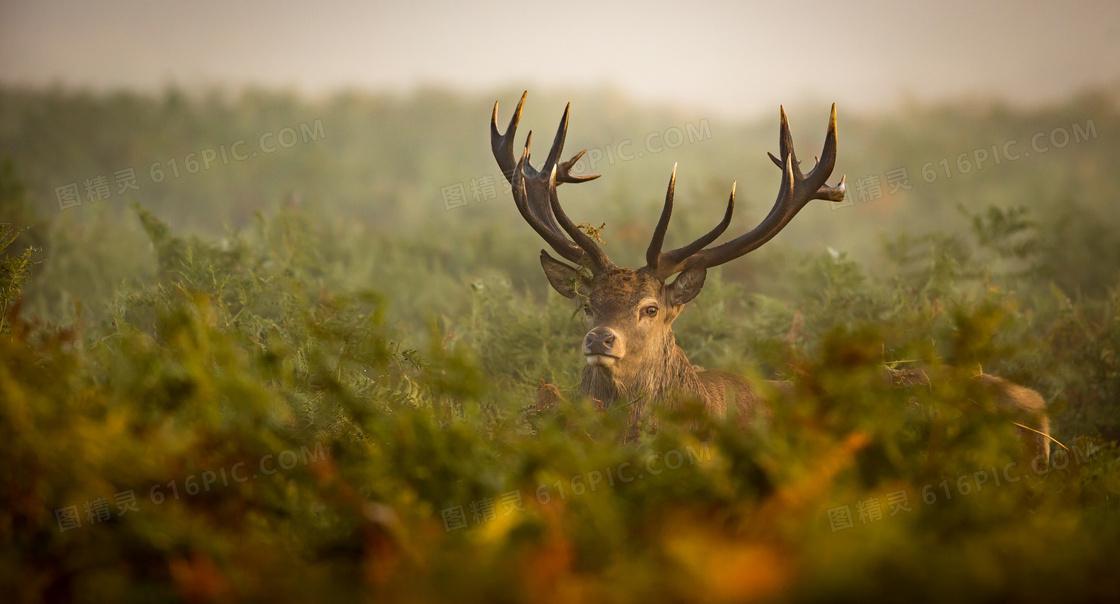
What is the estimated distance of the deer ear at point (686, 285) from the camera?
18.2 ft

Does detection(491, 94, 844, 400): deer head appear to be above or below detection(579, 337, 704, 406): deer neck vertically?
above

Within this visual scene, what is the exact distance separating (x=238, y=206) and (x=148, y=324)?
1342 cm

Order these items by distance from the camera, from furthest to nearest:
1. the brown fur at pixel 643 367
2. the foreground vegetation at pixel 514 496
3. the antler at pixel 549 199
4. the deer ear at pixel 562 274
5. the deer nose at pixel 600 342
A: the deer ear at pixel 562 274
the antler at pixel 549 199
the brown fur at pixel 643 367
the deer nose at pixel 600 342
the foreground vegetation at pixel 514 496

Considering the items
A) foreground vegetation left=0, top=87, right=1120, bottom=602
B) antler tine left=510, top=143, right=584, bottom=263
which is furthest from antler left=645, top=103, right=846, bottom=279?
foreground vegetation left=0, top=87, right=1120, bottom=602

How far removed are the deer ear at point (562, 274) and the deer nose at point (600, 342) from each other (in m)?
0.66

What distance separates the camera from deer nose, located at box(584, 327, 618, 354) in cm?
508

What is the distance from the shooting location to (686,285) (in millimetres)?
5574

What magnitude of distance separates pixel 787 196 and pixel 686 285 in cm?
89

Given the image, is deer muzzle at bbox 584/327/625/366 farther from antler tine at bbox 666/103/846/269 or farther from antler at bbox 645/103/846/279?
antler tine at bbox 666/103/846/269

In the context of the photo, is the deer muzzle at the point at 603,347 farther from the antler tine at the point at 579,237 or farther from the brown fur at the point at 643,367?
the antler tine at the point at 579,237

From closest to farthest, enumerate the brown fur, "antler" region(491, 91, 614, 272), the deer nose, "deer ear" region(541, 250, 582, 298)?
the deer nose, the brown fur, "antler" region(491, 91, 614, 272), "deer ear" region(541, 250, 582, 298)

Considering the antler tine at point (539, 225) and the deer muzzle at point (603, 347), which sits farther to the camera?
the antler tine at point (539, 225)

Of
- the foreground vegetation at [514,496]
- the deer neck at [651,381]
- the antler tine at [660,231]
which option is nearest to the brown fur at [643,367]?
the deer neck at [651,381]

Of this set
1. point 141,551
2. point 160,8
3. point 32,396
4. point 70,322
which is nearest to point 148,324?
point 70,322
